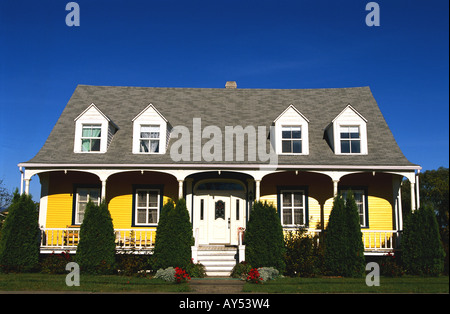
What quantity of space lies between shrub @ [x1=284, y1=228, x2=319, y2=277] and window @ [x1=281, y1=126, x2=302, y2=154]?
445 cm

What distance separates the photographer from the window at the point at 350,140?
62.1ft

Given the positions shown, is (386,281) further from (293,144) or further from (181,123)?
(181,123)

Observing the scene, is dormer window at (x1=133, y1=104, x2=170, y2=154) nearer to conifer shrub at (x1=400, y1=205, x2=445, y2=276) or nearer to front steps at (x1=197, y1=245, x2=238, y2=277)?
front steps at (x1=197, y1=245, x2=238, y2=277)

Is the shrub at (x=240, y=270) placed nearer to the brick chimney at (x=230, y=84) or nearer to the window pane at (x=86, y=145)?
the window pane at (x=86, y=145)

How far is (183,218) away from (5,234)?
6.95 metres

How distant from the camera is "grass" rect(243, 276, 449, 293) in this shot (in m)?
12.3

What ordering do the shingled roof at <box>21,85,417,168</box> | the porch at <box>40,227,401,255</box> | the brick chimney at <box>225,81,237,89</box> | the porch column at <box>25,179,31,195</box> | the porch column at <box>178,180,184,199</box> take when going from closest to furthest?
the porch at <box>40,227,401,255</box>
the porch column at <box>25,179,31,195</box>
the porch column at <box>178,180,184,199</box>
the shingled roof at <box>21,85,417,168</box>
the brick chimney at <box>225,81,237,89</box>

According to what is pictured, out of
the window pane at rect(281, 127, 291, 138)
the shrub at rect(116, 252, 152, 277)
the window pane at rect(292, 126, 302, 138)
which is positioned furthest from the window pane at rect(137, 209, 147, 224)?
the window pane at rect(292, 126, 302, 138)

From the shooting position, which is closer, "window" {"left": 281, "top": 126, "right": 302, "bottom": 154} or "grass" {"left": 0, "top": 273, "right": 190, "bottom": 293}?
"grass" {"left": 0, "top": 273, "right": 190, "bottom": 293}

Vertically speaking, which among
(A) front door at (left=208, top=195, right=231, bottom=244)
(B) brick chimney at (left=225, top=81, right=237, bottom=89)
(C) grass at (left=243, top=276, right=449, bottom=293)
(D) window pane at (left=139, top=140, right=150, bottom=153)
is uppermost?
(B) brick chimney at (left=225, top=81, right=237, bottom=89)

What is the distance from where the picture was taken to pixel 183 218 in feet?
52.2

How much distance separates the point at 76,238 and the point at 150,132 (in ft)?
19.2

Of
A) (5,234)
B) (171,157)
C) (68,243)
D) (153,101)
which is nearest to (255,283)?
(171,157)

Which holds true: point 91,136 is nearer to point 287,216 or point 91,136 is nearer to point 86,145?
point 86,145
